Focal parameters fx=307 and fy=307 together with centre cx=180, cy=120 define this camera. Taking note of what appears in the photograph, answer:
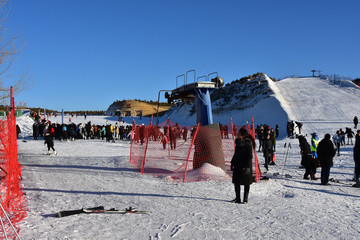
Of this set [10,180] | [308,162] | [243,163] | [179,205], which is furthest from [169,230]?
[308,162]

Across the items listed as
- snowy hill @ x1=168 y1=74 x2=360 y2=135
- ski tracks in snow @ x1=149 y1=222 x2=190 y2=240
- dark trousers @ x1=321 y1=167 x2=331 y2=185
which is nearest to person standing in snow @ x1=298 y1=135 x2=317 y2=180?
dark trousers @ x1=321 y1=167 x2=331 y2=185

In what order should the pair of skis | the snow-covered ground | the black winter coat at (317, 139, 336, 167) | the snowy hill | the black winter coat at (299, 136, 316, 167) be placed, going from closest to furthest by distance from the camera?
the snow-covered ground, the pair of skis, the black winter coat at (317, 139, 336, 167), the black winter coat at (299, 136, 316, 167), the snowy hill

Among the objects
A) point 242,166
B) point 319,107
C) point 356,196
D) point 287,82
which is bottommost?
point 356,196

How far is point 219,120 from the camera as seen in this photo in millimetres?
48531

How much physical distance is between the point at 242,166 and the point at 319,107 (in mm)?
39539

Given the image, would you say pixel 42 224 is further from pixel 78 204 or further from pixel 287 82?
pixel 287 82

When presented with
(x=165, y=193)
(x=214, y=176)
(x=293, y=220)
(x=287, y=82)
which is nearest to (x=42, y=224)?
(x=165, y=193)

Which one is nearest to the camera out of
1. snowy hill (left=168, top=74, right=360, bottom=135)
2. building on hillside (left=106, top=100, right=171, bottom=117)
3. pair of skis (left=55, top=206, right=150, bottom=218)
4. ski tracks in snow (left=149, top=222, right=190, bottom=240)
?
ski tracks in snow (left=149, top=222, right=190, bottom=240)

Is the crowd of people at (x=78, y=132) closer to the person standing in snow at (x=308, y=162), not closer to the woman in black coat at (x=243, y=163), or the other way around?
the person standing in snow at (x=308, y=162)

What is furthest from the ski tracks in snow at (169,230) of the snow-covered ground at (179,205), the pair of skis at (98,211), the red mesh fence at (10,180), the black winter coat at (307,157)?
the black winter coat at (307,157)

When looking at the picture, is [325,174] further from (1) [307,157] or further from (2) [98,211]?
(2) [98,211]

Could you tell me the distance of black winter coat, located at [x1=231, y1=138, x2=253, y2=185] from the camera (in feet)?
20.7

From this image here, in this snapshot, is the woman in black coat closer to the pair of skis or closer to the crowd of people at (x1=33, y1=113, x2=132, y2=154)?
the pair of skis

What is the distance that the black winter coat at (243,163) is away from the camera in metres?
6.32
